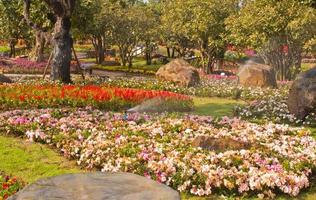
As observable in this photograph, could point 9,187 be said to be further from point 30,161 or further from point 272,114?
point 272,114

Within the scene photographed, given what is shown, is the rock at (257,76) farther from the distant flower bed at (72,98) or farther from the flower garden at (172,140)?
the distant flower bed at (72,98)

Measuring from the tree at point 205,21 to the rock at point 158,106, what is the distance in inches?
951

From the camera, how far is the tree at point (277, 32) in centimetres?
3678

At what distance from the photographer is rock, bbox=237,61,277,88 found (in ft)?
98.4

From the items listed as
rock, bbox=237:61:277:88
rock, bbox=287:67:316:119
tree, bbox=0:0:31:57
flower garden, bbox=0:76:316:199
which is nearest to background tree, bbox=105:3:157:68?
tree, bbox=0:0:31:57

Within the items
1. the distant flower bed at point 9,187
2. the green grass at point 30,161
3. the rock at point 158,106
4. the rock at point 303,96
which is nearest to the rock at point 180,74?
the rock at point 158,106

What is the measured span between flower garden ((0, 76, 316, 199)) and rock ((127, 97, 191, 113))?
186 millimetres

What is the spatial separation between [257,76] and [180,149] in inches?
774

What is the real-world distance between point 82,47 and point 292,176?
7489 centimetres

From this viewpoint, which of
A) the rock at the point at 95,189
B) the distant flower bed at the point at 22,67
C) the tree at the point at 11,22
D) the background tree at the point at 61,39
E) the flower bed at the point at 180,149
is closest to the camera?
the rock at the point at 95,189

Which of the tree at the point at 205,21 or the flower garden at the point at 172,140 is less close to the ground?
the tree at the point at 205,21

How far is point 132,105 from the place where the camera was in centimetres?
2016

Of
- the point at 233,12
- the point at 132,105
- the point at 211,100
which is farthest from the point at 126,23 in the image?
the point at 132,105

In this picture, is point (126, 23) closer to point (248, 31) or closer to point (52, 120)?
point (248, 31)
